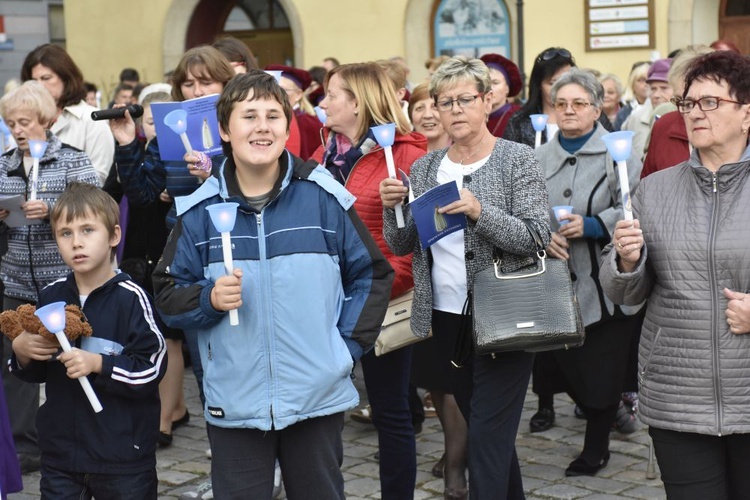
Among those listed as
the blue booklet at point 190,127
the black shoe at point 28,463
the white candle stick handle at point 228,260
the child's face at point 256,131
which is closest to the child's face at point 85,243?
the blue booklet at point 190,127

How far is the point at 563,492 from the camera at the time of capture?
5.98m

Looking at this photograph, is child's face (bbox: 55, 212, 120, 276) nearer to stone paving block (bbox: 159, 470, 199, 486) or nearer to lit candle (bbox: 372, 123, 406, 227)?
lit candle (bbox: 372, 123, 406, 227)

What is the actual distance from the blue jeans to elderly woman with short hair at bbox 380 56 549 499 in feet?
4.26

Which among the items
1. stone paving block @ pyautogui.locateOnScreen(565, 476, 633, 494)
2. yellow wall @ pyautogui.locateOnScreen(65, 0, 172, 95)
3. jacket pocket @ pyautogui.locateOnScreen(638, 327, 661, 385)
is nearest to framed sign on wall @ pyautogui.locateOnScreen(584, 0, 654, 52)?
yellow wall @ pyautogui.locateOnScreen(65, 0, 172, 95)

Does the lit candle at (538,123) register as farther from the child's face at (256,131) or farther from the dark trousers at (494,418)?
the child's face at (256,131)

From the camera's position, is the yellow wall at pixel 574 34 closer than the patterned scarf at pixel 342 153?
No

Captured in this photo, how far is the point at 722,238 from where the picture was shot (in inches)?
156

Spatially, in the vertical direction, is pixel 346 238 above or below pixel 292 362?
above

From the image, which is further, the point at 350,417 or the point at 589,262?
the point at 350,417

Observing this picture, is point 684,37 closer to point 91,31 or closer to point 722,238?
point 91,31

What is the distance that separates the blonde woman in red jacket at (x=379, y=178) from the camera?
5.32 metres

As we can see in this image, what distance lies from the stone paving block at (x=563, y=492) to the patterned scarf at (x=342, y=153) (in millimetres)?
1853

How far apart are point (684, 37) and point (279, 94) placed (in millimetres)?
14174

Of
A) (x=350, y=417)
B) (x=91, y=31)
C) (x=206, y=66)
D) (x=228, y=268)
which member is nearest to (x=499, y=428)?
(x=228, y=268)
